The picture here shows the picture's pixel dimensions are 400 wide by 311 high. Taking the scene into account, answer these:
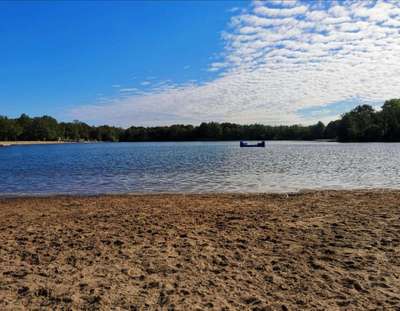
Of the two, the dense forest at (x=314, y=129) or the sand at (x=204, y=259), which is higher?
the dense forest at (x=314, y=129)

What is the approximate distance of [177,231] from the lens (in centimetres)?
895

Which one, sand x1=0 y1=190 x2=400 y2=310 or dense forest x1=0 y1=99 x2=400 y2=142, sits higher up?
dense forest x1=0 y1=99 x2=400 y2=142

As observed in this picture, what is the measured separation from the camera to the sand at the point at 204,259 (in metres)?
4.98

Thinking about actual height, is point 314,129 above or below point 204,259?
above

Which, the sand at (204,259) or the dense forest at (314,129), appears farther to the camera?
the dense forest at (314,129)

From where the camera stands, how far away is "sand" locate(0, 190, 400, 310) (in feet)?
16.3

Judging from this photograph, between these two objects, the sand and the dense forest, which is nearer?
the sand

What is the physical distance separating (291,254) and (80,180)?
65.7 ft

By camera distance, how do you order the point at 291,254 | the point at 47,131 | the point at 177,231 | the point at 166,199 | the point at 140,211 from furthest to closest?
the point at 47,131 → the point at 166,199 → the point at 140,211 → the point at 177,231 → the point at 291,254

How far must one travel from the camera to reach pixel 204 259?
6691 mm

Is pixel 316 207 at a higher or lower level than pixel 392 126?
lower

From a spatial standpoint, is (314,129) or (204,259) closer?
(204,259)

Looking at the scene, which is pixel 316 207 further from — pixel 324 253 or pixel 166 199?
pixel 166 199

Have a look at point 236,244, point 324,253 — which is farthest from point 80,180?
point 324,253
